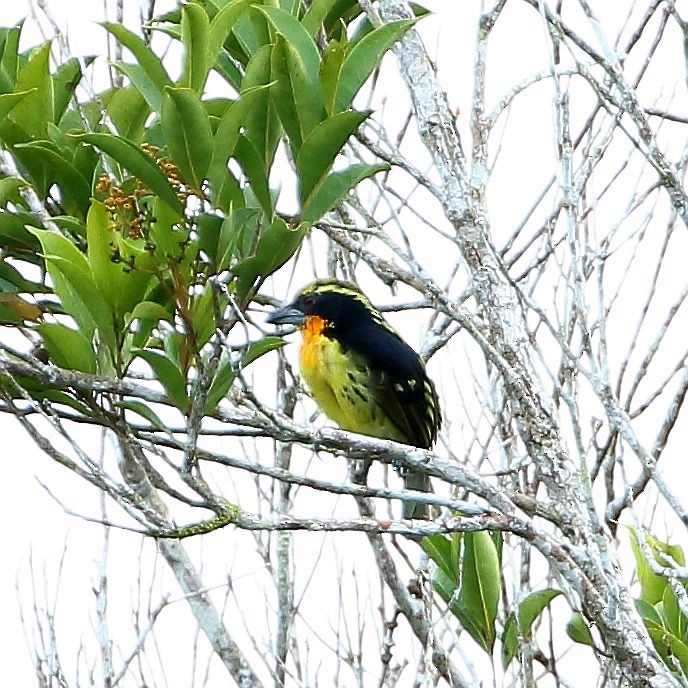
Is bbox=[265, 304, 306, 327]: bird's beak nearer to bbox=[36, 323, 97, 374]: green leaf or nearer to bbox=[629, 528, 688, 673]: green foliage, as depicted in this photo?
bbox=[629, 528, 688, 673]: green foliage

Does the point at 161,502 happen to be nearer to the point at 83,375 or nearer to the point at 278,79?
the point at 83,375

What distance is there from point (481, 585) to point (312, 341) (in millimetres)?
1728

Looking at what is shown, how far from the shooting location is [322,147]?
258cm

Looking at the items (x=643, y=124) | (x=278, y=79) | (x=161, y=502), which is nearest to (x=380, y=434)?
(x=161, y=502)

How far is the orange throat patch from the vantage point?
15.3 ft

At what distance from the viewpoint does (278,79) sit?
2.56 m

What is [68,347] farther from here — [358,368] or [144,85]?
[358,368]

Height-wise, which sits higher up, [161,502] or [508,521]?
[161,502]

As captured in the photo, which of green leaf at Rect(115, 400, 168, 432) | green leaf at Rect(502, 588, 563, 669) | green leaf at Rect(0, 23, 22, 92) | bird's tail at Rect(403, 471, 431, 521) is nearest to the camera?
green leaf at Rect(115, 400, 168, 432)

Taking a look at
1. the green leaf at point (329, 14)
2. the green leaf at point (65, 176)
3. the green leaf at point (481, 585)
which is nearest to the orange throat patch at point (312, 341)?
the green leaf at point (329, 14)

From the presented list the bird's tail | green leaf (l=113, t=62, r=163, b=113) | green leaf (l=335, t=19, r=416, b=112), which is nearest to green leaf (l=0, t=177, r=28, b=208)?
green leaf (l=113, t=62, r=163, b=113)

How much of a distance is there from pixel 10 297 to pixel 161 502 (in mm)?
860

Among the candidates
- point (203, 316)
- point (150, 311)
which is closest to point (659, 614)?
point (203, 316)

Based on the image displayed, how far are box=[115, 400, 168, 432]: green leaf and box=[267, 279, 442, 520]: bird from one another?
1931 millimetres
